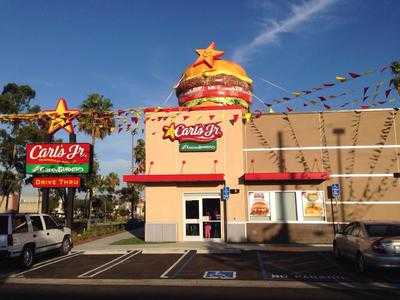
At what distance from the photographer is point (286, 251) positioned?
20.6m

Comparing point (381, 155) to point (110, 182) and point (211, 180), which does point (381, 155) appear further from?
point (110, 182)

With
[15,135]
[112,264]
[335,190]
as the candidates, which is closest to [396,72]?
[335,190]

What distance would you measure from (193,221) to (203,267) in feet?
28.6

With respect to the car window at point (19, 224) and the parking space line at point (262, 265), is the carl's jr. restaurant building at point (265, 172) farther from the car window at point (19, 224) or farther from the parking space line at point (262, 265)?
the car window at point (19, 224)

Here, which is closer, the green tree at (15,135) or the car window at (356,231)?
the car window at (356,231)

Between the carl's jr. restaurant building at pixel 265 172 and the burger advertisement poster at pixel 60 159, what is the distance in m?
2.84

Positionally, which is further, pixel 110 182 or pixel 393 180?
pixel 110 182

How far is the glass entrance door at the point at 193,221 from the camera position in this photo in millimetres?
24703

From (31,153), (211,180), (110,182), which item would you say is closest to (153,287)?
(211,180)

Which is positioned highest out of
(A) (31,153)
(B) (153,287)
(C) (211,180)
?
(A) (31,153)

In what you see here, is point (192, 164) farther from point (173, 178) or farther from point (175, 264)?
point (175, 264)

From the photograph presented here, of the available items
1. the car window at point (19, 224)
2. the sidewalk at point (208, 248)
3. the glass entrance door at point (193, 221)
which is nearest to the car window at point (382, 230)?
the sidewalk at point (208, 248)

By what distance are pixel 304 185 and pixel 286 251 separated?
463cm

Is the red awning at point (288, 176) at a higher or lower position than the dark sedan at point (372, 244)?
higher
